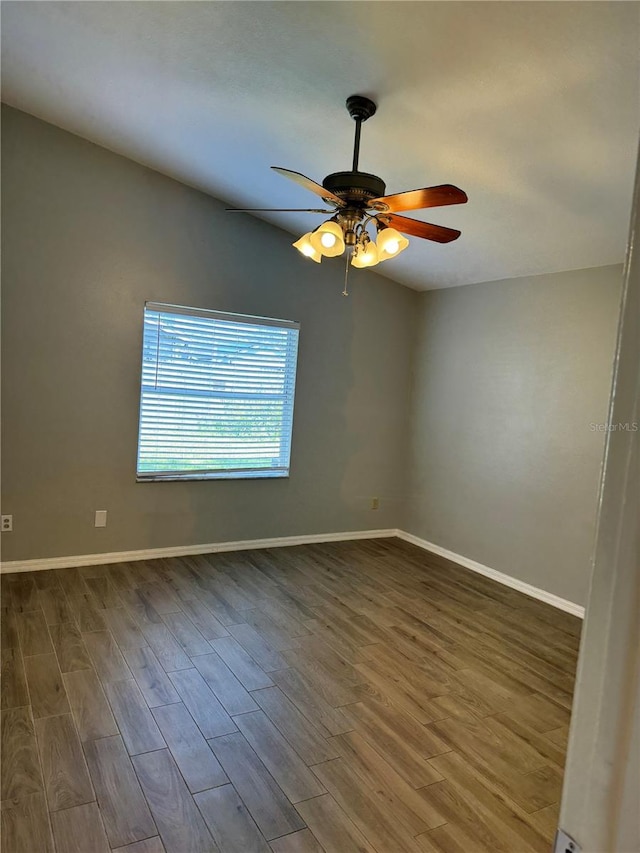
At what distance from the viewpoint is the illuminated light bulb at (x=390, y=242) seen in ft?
8.12

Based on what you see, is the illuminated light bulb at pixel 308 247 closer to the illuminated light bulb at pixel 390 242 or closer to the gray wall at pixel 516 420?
the illuminated light bulb at pixel 390 242

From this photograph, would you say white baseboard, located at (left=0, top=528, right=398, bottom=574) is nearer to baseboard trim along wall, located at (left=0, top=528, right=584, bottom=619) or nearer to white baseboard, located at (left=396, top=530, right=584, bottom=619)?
baseboard trim along wall, located at (left=0, top=528, right=584, bottom=619)

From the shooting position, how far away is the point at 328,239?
248 cm

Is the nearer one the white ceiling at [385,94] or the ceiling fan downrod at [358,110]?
the white ceiling at [385,94]

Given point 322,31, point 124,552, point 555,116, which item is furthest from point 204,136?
point 124,552

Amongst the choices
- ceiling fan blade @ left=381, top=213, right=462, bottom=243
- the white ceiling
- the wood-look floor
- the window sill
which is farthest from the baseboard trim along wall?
ceiling fan blade @ left=381, top=213, right=462, bottom=243

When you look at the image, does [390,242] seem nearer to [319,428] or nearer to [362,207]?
[362,207]

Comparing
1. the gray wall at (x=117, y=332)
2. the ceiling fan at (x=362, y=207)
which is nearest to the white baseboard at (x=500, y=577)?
the gray wall at (x=117, y=332)

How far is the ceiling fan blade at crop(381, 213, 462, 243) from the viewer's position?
2613 mm

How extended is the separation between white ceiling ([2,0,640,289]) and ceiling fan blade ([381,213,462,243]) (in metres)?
0.50

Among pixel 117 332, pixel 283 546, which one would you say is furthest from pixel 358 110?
pixel 283 546

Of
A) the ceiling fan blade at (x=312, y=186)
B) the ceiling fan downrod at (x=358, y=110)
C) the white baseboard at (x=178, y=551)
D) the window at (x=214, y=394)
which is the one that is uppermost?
the ceiling fan downrod at (x=358, y=110)

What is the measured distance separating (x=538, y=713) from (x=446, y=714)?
473 millimetres

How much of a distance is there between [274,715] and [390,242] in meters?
2.20
